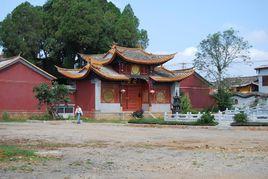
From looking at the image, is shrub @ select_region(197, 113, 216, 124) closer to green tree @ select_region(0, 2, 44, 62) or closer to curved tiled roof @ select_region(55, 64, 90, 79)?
curved tiled roof @ select_region(55, 64, 90, 79)

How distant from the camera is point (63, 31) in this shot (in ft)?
153

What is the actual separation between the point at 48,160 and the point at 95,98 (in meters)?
29.8

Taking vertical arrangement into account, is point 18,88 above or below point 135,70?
below

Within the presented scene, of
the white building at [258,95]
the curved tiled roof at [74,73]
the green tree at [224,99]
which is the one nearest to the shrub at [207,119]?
the curved tiled roof at [74,73]

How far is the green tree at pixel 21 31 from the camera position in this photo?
153 feet

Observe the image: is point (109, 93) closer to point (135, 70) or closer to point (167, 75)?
point (135, 70)

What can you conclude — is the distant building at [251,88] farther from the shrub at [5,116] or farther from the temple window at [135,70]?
the shrub at [5,116]

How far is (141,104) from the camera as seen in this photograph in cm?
4419

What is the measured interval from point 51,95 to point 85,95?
6820 millimetres

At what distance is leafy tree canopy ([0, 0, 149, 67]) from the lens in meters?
46.6

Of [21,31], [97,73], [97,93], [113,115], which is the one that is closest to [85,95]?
[97,93]

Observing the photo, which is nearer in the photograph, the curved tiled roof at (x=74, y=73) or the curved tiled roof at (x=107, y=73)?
the curved tiled roof at (x=107, y=73)

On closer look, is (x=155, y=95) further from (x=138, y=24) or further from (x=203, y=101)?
(x=138, y=24)

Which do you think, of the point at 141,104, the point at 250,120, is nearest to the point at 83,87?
the point at 141,104
